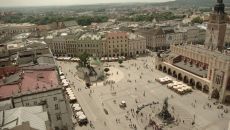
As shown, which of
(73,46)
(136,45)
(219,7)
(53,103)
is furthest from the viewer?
(73,46)

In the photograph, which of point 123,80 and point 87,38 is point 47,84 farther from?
point 87,38

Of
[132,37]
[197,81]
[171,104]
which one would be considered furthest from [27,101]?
[132,37]

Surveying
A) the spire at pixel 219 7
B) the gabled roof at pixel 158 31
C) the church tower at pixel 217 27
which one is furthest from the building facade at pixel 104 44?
the spire at pixel 219 7

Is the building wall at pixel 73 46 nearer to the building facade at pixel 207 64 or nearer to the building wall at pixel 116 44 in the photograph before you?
the building wall at pixel 116 44

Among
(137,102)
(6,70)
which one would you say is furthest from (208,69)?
(6,70)

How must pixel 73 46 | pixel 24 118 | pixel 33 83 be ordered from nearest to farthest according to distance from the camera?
pixel 24 118 → pixel 33 83 → pixel 73 46

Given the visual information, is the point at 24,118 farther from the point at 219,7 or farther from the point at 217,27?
the point at 219,7
